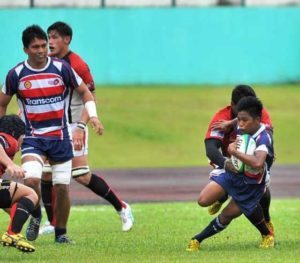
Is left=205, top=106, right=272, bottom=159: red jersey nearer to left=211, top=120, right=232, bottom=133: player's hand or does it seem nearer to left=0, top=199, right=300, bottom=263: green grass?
left=211, top=120, right=232, bottom=133: player's hand

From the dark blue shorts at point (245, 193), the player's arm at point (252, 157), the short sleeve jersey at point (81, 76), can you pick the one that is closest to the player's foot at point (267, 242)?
the dark blue shorts at point (245, 193)

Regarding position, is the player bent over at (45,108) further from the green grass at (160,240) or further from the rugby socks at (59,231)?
the green grass at (160,240)

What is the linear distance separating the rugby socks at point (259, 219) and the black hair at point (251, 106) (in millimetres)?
935

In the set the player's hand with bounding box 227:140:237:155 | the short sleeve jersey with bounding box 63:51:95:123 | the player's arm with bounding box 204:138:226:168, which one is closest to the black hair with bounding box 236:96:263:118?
the player's hand with bounding box 227:140:237:155

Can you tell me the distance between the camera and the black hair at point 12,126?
37.4ft

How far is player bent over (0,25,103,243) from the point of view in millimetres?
12242

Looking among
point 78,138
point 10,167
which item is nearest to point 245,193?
point 10,167

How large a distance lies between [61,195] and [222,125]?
71.7 inches

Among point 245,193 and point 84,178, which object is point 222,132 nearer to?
point 245,193

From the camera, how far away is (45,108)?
12406mm

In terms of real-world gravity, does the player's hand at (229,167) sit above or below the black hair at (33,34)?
below

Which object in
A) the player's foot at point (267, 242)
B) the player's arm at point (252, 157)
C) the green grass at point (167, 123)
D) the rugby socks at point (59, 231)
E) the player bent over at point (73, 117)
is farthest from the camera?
the green grass at point (167, 123)

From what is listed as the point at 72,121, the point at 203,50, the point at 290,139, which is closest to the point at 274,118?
the point at 290,139

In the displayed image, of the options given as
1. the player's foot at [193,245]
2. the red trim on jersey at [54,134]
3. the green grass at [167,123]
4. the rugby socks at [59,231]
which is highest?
the red trim on jersey at [54,134]
